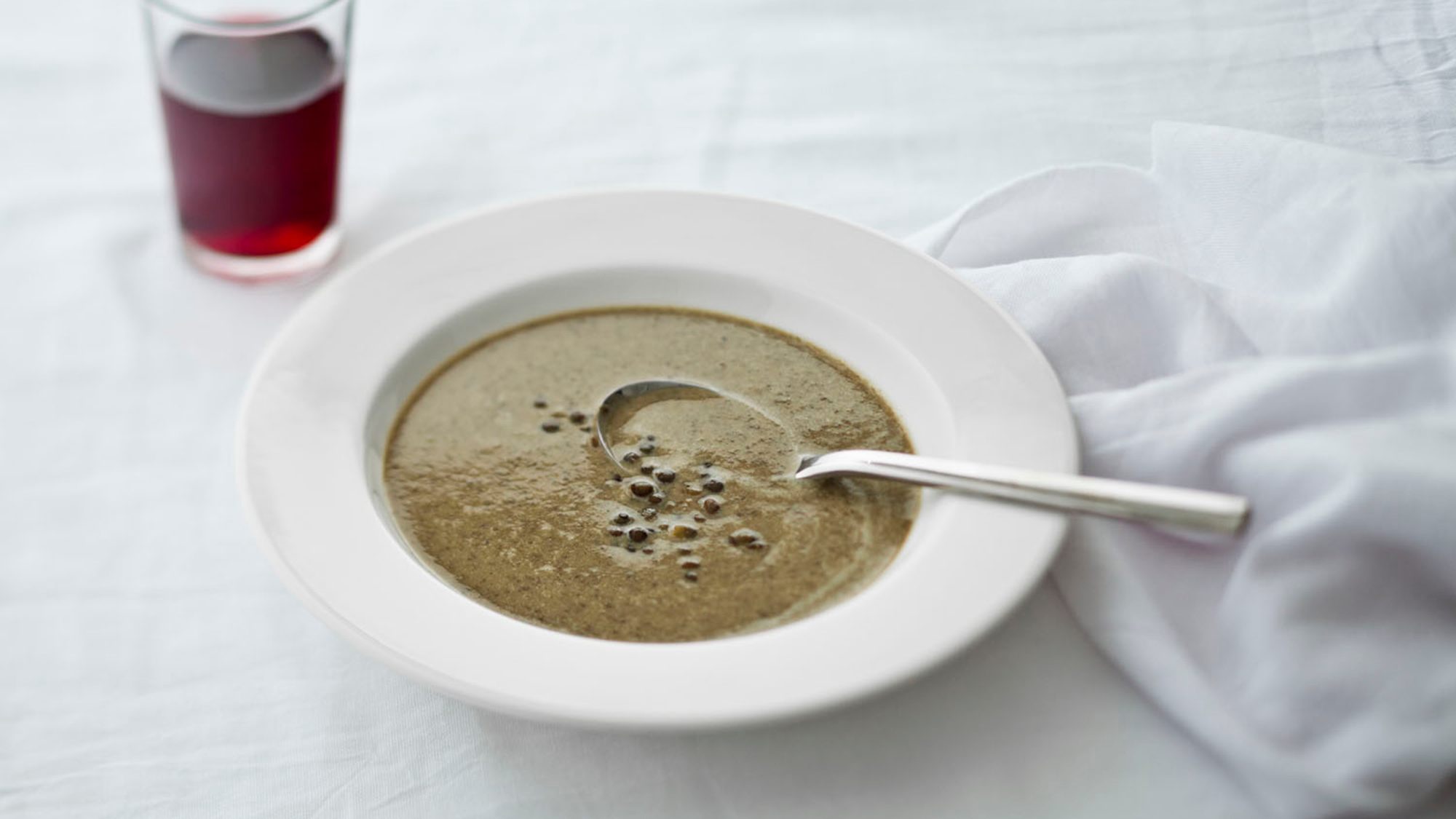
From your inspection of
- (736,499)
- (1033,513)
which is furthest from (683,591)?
(1033,513)

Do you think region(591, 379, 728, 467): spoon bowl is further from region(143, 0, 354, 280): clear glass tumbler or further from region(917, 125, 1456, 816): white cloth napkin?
region(143, 0, 354, 280): clear glass tumbler

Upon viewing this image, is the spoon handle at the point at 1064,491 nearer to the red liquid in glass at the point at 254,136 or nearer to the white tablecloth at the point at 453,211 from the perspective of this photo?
the white tablecloth at the point at 453,211

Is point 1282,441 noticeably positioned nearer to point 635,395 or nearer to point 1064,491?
point 1064,491

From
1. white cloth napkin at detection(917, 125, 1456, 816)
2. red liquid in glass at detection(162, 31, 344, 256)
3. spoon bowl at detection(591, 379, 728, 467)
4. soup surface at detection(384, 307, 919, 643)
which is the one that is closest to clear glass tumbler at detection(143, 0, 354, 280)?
red liquid in glass at detection(162, 31, 344, 256)

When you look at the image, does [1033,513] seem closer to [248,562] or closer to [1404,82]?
[248,562]

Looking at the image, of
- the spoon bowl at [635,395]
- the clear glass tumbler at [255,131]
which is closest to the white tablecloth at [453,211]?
the clear glass tumbler at [255,131]

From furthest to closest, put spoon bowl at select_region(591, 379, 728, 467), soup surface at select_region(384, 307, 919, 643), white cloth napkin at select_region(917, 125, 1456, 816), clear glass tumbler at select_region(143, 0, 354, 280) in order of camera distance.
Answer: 1. clear glass tumbler at select_region(143, 0, 354, 280)
2. spoon bowl at select_region(591, 379, 728, 467)
3. soup surface at select_region(384, 307, 919, 643)
4. white cloth napkin at select_region(917, 125, 1456, 816)
